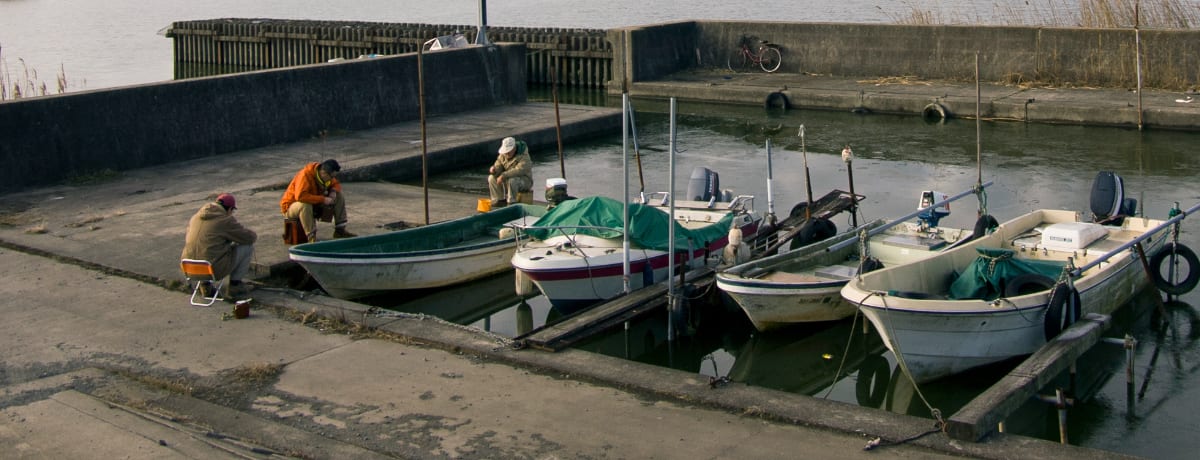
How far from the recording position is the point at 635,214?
14.4 meters

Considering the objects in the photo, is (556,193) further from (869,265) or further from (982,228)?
(982,228)

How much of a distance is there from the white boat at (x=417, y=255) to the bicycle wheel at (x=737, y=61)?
1920 cm

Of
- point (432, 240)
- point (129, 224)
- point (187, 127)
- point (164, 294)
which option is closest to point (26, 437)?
point (164, 294)

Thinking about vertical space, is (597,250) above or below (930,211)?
below

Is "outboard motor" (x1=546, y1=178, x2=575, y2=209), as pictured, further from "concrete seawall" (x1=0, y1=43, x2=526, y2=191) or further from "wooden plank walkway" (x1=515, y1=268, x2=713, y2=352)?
"concrete seawall" (x1=0, y1=43, x2=526, y2=191)

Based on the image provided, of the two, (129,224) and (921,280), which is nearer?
(921,280)

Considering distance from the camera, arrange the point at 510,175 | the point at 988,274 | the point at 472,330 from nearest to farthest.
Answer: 1. the point at 472,330
2. the point at 988,274
3. the point at 510,175

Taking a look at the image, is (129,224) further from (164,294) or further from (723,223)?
(723,223)

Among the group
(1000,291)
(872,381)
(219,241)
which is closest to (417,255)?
(219,241)

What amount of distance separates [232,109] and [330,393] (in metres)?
13.3

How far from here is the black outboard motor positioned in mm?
15445

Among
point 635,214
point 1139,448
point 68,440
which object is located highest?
point 635,214

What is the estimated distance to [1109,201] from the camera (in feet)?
50.9

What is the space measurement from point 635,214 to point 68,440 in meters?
6.93
